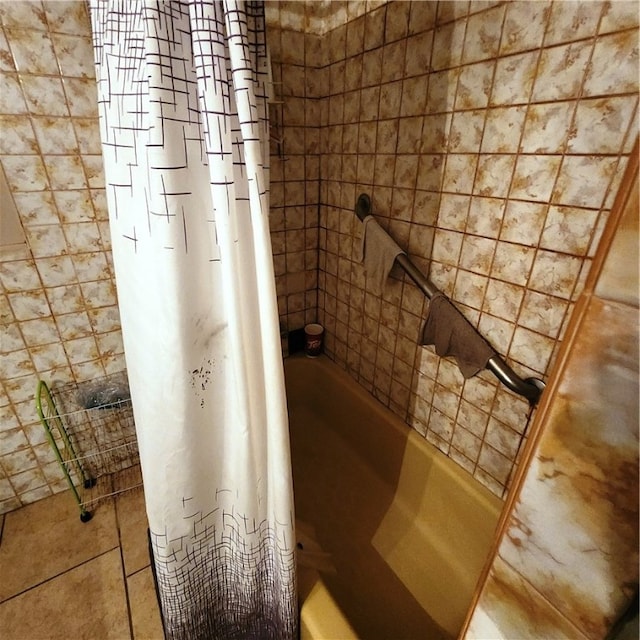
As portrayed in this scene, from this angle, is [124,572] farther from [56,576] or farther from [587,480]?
[587,480]

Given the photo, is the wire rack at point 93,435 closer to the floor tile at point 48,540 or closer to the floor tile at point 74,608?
the floor tile at point 48,540

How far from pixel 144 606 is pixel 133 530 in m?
0.29

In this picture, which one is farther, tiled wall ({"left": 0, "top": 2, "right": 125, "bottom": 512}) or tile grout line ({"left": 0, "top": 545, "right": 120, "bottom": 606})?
tile grout line ({"left": 0, "top": 545, "right": 120, "bottom": 606})

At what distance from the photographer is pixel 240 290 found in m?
0.65

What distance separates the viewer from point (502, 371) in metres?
0.98

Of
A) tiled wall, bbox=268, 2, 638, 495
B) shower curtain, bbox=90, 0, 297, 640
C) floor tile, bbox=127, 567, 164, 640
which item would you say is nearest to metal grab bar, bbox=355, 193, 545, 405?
tiled wall, bbox=268, 2, 638, 495

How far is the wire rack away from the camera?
1370mm

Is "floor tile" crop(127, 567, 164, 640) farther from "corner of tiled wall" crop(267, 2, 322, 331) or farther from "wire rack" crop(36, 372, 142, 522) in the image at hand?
"corner of tiled wall" crop(267, 2, 322, 331)

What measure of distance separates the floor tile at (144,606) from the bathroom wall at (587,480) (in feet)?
4.16

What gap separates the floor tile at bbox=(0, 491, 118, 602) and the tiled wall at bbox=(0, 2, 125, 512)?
0.07 metres

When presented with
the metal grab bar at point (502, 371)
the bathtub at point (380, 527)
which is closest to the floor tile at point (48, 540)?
the bathtub at point (380, 527)

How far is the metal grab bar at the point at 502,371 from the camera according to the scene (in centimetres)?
94

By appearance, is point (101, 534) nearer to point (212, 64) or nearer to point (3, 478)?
point (3, 478)

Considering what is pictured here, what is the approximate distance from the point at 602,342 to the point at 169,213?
60 cm
